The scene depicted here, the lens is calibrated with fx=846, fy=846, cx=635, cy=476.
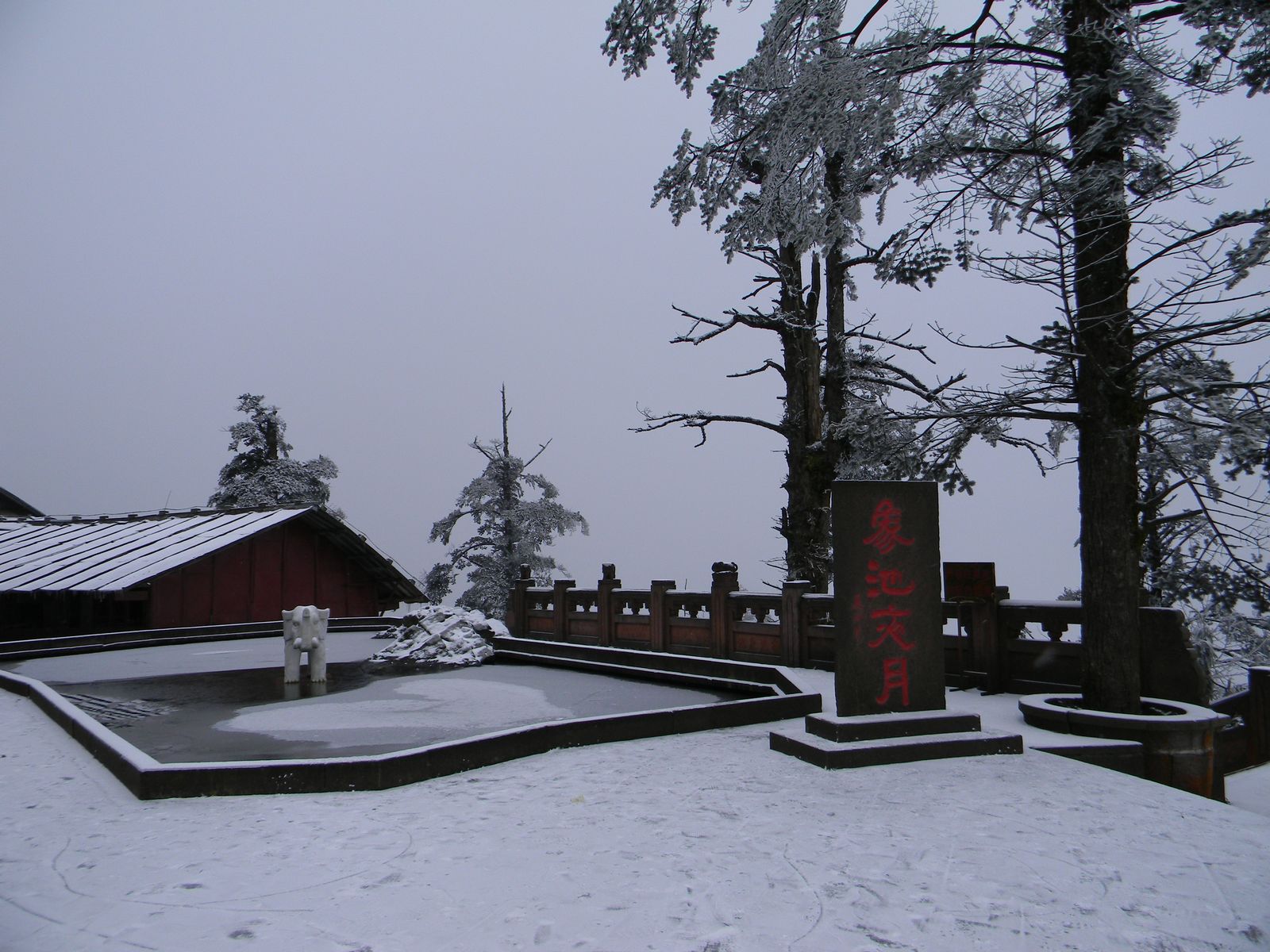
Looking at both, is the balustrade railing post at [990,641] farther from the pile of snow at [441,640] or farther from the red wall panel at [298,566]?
the red wall panel at [298,566]

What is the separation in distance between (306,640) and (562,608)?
6.60 m

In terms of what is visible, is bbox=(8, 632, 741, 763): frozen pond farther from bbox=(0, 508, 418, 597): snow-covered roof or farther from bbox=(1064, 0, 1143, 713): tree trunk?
bbox=(0, 508, 418, 597): snow-covered roof

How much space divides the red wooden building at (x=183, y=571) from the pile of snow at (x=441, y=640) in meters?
6.94

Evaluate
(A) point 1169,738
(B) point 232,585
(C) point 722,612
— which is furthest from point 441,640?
(A) point 1169,738

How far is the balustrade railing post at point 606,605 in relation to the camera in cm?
1594

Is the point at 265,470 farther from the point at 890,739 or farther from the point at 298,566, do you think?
the point at 890,739

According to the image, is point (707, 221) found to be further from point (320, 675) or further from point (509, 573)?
point (509, 573)

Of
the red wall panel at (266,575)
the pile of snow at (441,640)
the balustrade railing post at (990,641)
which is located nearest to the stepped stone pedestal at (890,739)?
the balustrade railing post at (990,641)

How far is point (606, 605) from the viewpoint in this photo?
632 inches

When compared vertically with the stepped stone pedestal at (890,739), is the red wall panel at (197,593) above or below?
above


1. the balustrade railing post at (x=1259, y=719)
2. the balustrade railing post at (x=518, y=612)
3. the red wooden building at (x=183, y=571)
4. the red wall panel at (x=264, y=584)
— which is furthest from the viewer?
the red wall panel at (x=264, y=584)

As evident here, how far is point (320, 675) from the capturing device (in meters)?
11.6

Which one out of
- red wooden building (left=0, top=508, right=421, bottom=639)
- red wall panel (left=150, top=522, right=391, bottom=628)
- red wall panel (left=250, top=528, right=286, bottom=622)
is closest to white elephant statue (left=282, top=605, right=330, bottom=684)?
red wooden building (left=0, top=508, right=421, bottom=639)

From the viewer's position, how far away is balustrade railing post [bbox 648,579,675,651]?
48.6 feet
